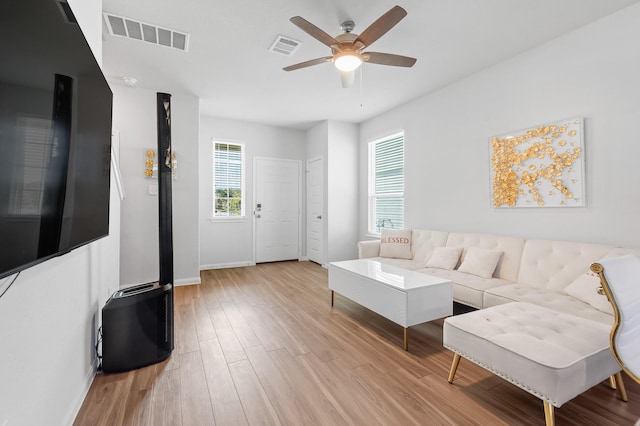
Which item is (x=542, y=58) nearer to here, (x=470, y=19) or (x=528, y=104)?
(x=528, y=104)

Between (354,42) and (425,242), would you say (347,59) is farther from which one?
(425,242)

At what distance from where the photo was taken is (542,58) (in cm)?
284

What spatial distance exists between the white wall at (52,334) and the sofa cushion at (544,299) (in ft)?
9.50

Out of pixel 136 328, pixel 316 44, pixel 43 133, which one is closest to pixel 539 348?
pixel 43 133

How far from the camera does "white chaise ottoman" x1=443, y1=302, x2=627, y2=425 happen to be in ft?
4.53

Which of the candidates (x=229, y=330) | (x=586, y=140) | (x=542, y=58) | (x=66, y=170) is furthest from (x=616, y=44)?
(x=229, y=330)

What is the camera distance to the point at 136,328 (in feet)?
6.72

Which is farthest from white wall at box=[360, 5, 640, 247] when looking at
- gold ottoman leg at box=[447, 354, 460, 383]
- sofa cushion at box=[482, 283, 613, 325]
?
gold ottoman leg at box=[447, 354, 460, 383]

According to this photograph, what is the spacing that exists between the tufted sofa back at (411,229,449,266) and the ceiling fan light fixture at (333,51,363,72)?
2376mm

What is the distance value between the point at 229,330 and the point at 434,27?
10.9 ft

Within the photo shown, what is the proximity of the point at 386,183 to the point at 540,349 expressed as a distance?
374 centimetres

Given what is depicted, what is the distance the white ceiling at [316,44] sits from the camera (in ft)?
7.58

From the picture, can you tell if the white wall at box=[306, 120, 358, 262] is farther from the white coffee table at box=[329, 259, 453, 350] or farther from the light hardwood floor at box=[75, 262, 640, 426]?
the light hardwood floor at box=[75, 262, 640, 426]

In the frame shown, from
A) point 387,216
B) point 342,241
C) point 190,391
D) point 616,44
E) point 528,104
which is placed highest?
point 616,44
